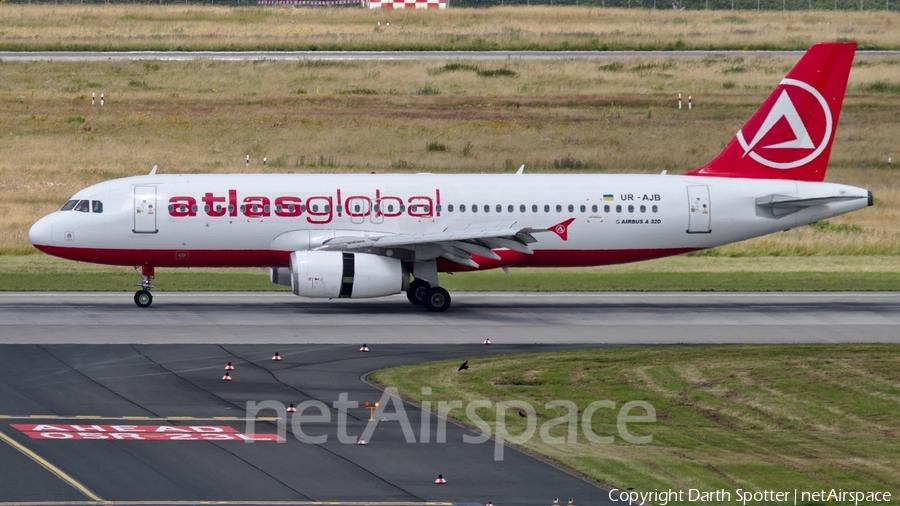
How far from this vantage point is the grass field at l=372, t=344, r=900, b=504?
1806cm

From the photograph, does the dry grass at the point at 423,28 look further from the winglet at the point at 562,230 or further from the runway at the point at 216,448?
the runway at the point at 216,448

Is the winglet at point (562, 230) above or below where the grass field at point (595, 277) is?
above

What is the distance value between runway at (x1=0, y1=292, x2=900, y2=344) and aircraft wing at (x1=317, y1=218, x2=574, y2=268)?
1.76m

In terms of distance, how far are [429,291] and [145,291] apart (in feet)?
27.1

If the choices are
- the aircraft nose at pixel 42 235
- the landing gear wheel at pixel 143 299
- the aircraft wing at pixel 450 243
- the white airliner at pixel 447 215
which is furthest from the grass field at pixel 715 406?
the aircraft nose at pixel 42 235

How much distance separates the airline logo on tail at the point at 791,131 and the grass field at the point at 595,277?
511 cm

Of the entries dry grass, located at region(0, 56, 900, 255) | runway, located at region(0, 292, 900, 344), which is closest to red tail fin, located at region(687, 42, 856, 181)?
runway, located at region(0, 292, 900, 344)

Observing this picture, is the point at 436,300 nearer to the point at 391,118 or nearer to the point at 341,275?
the point at 341,275

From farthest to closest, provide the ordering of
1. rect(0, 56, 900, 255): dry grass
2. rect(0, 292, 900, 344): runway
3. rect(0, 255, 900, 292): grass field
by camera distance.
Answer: rect(0, 56, 900, 255): dry grass → rect(0, 255, 900, 292): grass field → rect(0, 292, 900, 344): runway

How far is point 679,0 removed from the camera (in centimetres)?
12512

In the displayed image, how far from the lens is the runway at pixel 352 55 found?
284 ft

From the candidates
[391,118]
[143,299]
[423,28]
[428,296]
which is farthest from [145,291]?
[423,28]

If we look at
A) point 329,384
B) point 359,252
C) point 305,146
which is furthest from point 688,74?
point 329,384

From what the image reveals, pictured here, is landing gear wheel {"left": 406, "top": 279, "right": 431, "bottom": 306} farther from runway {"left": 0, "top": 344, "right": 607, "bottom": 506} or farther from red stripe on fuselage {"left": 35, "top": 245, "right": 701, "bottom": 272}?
runway {"left": 0, "top": 344, "right": 607, "bottom": 506}
